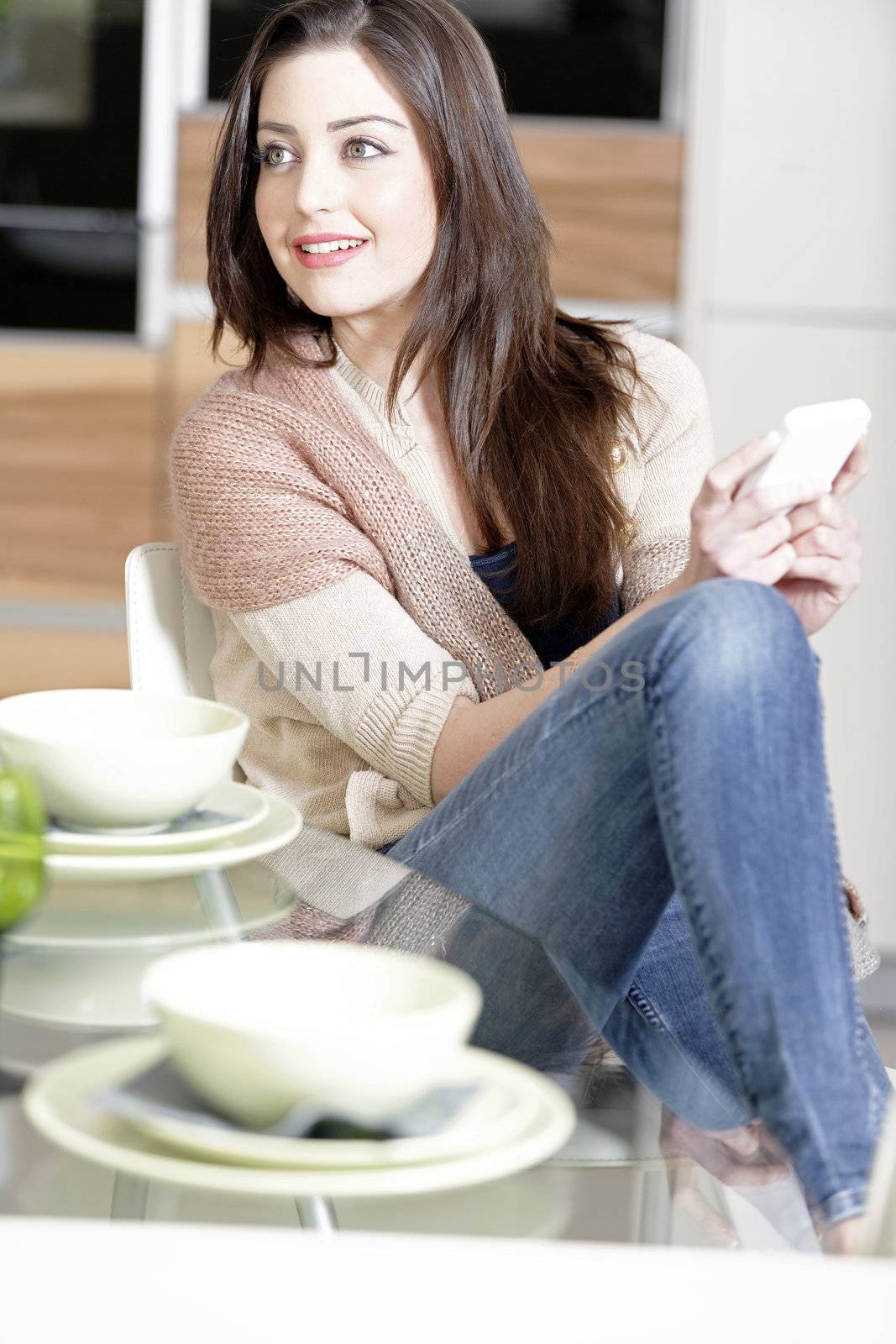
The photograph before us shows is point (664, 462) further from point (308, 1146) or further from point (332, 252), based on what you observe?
point (308, 1146)

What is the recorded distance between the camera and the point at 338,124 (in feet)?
4.95

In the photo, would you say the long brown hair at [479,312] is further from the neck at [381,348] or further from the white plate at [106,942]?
the white plate at [106,942]

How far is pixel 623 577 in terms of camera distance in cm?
162

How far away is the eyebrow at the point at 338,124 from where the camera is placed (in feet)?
4.94

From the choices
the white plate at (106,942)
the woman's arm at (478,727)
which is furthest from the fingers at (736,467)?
the white plate at (106,942)

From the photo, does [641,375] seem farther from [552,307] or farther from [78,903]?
[78,903]

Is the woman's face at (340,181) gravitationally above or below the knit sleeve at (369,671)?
above

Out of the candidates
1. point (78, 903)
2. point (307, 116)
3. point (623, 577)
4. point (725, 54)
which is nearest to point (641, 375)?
point (623, 577)

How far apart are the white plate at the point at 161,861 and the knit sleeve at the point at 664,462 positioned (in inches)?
28.3

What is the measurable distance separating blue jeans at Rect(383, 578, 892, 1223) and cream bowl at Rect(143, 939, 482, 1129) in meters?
0.17

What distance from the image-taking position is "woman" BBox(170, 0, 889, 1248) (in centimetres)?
115

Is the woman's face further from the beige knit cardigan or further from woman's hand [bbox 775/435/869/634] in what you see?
woman's hand [bbox 775/435/869/634]

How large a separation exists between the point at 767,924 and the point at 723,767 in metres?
0.10

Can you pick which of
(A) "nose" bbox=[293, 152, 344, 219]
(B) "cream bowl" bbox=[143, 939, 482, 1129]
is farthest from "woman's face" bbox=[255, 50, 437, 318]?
(B) "cream bowl" bbox=[143, 939, 482, 1129]
